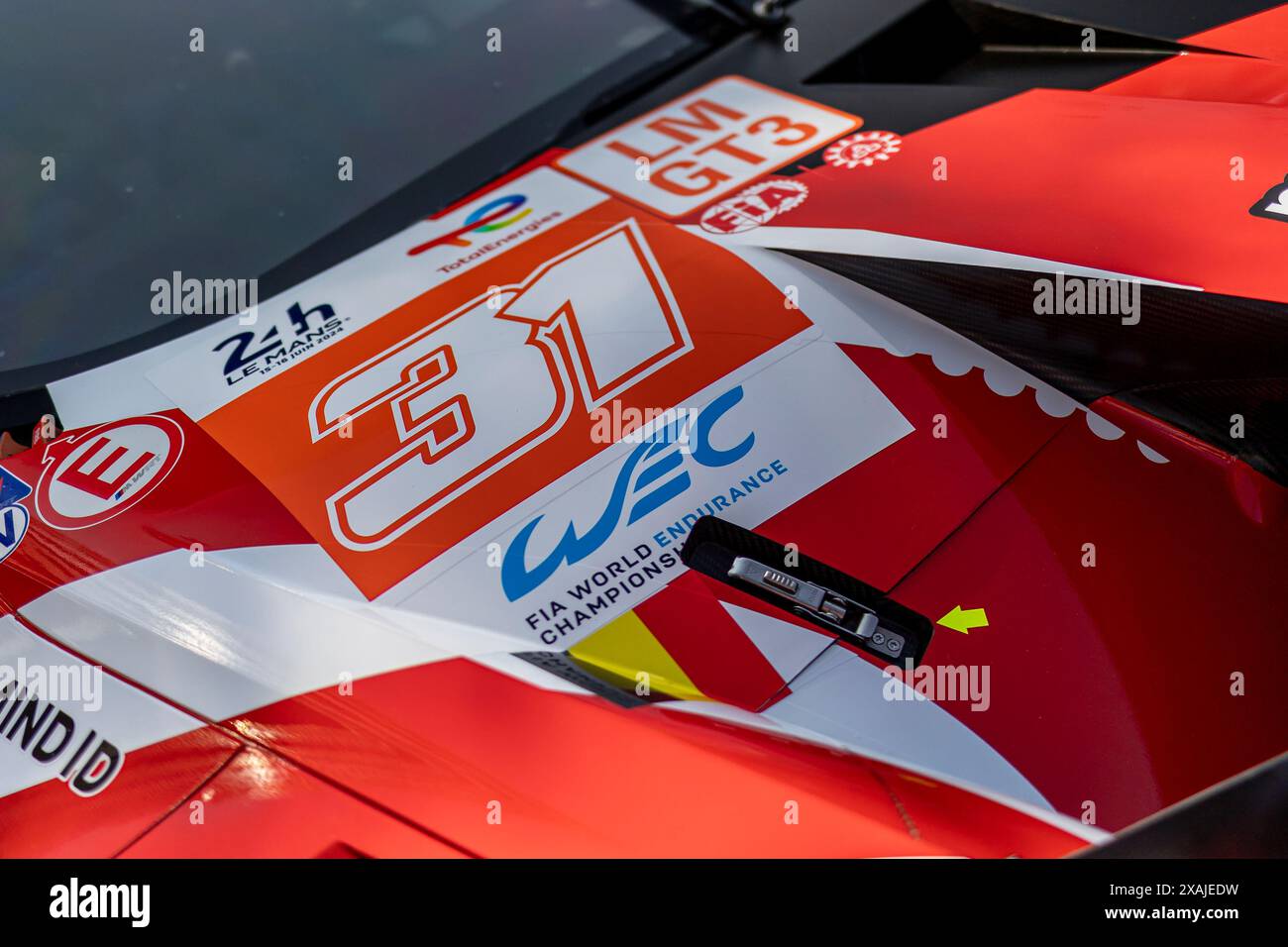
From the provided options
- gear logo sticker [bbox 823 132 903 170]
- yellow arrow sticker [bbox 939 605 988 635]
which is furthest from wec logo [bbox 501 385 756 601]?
gear logo sticker [bbox 823 132 903 170]

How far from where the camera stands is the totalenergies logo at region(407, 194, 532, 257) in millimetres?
1455

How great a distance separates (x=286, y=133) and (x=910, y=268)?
0.96 meters

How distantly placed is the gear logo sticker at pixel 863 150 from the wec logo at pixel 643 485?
443 millimetres

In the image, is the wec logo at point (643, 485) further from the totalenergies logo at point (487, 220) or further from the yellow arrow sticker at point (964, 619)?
the totalenergies logo at point (487, 220)

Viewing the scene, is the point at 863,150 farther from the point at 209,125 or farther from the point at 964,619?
the point at 209,125

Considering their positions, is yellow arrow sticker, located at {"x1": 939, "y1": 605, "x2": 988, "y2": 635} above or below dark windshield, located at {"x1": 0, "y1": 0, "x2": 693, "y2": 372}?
below

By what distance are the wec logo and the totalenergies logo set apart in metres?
0.46

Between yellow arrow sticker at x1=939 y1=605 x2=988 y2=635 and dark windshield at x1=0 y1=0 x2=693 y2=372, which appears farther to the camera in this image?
dark windshield at x1=0 y1=0 x2=693 y2=372

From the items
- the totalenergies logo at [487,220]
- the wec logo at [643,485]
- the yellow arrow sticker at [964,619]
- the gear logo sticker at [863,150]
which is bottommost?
the yellow arrow sticker at [964,619]

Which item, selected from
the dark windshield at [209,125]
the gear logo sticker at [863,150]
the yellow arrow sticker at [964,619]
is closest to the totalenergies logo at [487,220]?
the dark windshield at [209,125]

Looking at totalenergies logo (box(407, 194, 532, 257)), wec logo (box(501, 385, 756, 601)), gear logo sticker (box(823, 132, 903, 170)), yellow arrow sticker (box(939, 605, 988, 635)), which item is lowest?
yellow arrow sticker (box(939, 605, 988, 635))

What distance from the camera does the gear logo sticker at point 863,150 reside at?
144 centimetres

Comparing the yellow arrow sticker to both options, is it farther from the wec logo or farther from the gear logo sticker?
the gear logo sticker

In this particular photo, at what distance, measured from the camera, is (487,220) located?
149 centimetres
